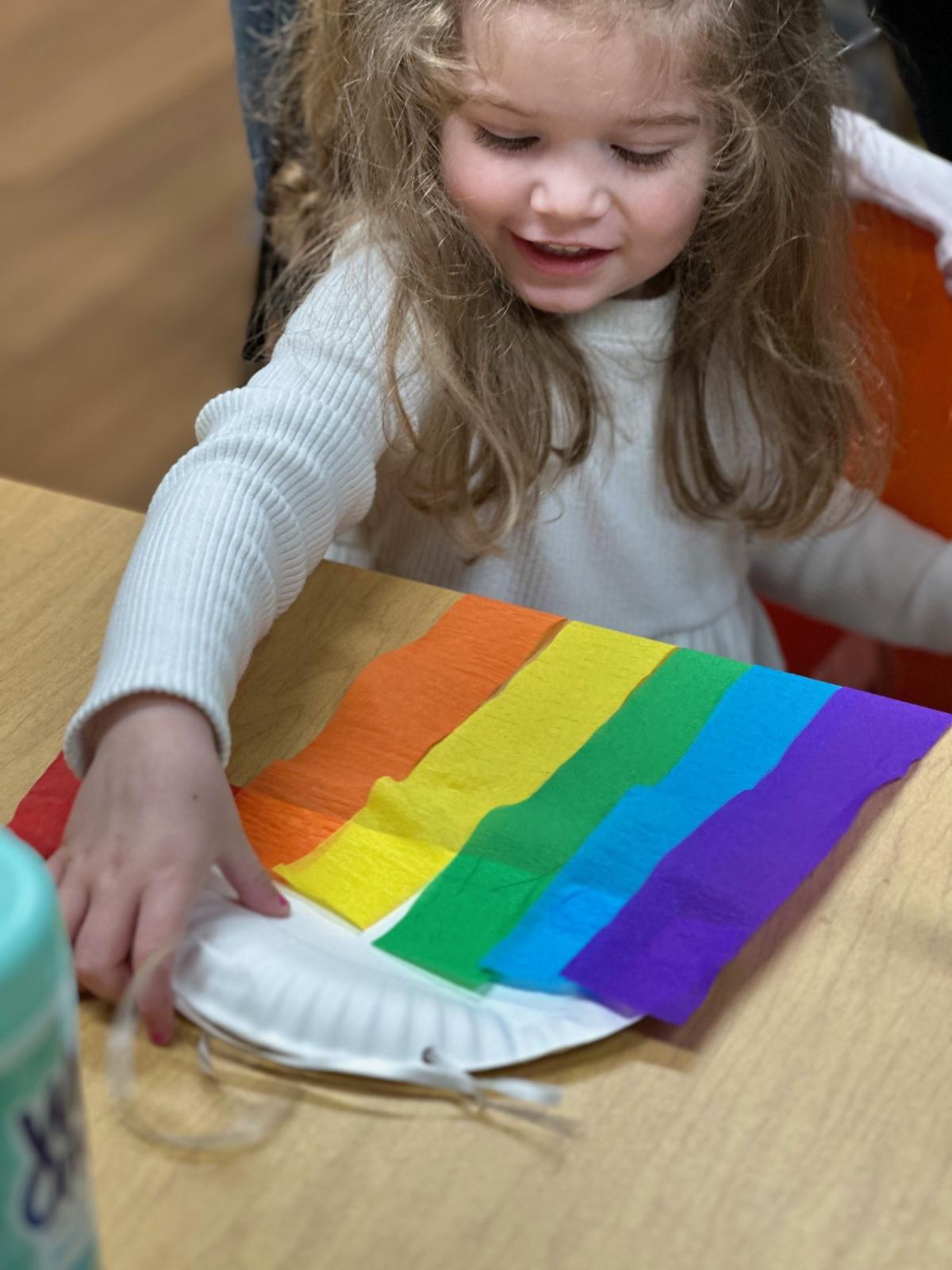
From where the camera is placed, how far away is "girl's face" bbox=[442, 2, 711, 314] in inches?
30.3

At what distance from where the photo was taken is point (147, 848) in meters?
0.56

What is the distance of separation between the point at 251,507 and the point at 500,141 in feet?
0.85

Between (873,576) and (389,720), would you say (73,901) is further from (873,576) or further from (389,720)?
(873,576)

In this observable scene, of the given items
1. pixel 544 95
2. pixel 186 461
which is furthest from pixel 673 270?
pixel 186 461

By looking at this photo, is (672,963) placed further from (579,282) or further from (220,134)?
(220,134)

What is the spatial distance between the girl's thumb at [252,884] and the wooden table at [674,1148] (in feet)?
0.20

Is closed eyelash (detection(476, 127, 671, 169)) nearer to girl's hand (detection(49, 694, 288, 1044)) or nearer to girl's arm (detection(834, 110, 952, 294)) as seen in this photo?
girl's arm (detection(834, 110, 952, 294))

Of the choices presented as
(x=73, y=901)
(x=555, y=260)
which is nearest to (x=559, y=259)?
(x=555, y=260)

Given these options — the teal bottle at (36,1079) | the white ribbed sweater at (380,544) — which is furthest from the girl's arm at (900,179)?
the teal bottle at (36,1079)

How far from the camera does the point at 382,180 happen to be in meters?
0.87

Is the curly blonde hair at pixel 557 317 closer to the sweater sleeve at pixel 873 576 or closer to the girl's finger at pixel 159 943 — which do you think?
the sweater sleeve at pixel 873 576

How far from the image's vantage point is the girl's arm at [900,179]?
100 cm

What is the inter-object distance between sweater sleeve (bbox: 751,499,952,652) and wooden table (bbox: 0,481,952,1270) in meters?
0.55

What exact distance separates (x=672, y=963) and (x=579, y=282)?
18.7 inches
